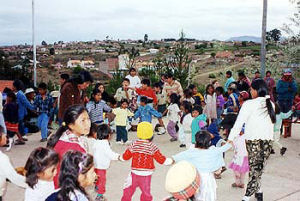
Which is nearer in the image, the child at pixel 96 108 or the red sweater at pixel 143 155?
the red sweater at pixel 143 155

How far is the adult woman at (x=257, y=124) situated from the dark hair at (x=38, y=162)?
8.18 ft

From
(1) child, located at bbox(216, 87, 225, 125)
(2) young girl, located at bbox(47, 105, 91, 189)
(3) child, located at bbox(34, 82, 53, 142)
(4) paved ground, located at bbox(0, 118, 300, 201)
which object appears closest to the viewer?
(2) young girl, located at bbox(47, 105, 91, 189)

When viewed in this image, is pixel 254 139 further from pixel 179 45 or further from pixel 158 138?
pixel 179 45

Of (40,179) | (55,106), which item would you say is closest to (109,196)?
(40,179)

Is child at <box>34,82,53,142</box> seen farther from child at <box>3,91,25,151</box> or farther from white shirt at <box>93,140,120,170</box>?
white shirt at <box>93,140,120,170</box>

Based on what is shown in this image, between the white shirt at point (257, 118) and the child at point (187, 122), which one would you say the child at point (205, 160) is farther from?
the child at point (187, 122)

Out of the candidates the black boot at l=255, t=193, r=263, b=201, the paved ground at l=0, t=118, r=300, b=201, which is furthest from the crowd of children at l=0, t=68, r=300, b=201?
the black boot at l=255, t=193, r=263, b=201

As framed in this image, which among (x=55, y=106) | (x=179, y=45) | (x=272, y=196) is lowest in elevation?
(x=272, y=196)

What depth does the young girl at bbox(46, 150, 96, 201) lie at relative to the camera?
268 cm

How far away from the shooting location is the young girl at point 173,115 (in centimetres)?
919

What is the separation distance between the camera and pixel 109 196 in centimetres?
573

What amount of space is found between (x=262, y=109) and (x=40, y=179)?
9.57 ft

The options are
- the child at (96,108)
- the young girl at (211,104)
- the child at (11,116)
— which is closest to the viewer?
the child at (96,108)

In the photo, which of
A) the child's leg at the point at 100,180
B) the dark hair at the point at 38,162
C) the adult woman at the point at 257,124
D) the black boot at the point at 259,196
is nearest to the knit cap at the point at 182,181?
the dark hair at the point at 38,162
